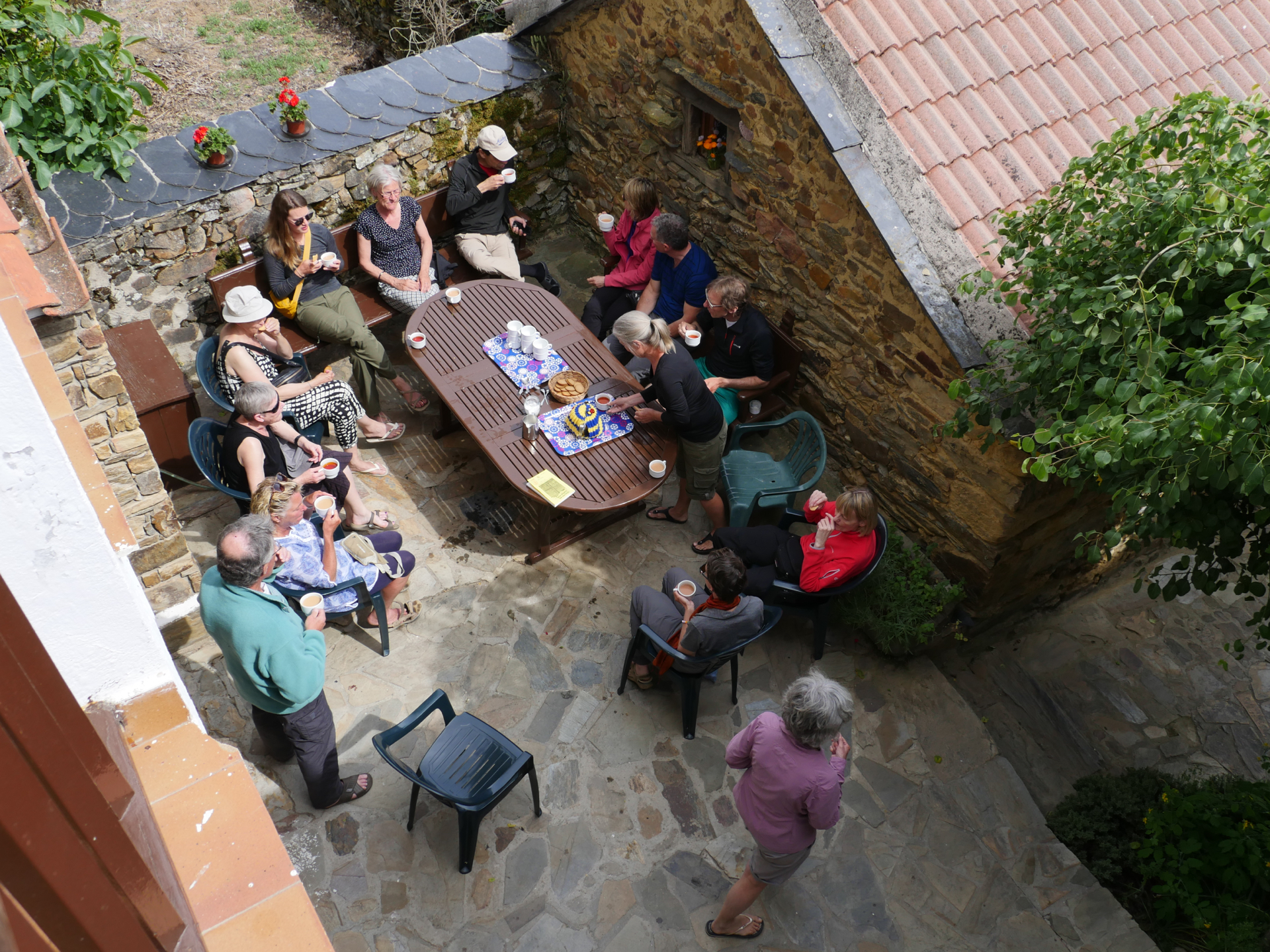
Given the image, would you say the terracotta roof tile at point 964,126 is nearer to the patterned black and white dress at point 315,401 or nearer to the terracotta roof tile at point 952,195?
the terracotta roof tile at point 952,195

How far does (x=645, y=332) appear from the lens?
5465mm

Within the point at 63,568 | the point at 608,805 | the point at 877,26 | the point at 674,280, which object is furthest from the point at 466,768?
the point at 877,26

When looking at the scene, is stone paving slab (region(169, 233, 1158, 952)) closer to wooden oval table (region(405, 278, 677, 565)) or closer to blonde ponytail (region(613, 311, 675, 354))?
wooden oval table (region(405, 278, 677, 565))

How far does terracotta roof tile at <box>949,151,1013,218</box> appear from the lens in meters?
5.00

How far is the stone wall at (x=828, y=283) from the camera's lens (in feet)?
17.1

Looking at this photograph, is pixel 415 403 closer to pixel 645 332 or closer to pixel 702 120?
pixel 645 332

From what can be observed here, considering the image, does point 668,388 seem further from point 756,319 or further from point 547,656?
point 547,656

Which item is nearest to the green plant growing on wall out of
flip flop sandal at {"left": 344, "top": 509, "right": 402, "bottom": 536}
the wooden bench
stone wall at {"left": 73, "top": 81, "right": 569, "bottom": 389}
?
flip flop sandal at {"left": 344, "top": 509, "right": 402, "bottom": 536}

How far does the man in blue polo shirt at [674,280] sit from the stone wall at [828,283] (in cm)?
37

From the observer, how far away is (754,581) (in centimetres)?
522

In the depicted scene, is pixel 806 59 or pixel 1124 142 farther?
pixel 806 59

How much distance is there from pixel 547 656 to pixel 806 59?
3840 millimetres

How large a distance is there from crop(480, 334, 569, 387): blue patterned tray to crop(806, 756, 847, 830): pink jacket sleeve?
3215 mm

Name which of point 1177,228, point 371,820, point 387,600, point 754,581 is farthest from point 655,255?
point 371,820
